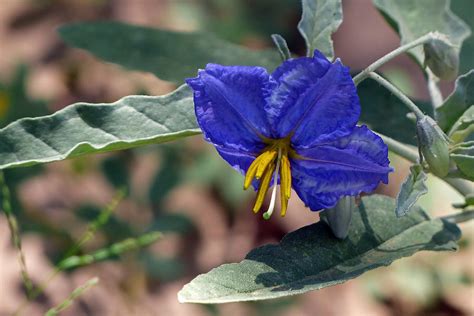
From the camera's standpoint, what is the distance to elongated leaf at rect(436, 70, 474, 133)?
4.91 ft

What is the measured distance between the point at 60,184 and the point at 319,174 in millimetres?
2433

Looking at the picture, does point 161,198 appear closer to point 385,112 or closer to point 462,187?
point 385,112

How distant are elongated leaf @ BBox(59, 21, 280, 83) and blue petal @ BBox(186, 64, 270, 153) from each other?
581 millimetres

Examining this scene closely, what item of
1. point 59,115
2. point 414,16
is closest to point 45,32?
point 414,16

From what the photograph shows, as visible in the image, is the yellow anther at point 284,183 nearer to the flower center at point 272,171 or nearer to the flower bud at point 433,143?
the flower center at point 272,171

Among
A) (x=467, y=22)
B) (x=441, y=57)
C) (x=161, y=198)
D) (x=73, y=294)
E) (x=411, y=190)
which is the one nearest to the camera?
(x=411, y=190)

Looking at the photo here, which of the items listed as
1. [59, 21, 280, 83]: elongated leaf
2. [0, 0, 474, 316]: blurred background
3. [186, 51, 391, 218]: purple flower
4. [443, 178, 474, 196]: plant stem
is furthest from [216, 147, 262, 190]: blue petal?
[0, 0, 474, 316]: blurred background

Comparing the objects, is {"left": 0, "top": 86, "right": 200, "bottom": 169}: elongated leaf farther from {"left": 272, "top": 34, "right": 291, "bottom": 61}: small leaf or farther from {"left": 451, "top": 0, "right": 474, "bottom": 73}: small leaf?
{"left": 451, "top": 0, "right": 474, "bottom": 73}: small leaf

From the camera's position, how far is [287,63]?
132cm

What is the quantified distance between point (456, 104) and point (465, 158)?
6.9 inches

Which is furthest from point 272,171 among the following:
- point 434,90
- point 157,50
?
point 157,50

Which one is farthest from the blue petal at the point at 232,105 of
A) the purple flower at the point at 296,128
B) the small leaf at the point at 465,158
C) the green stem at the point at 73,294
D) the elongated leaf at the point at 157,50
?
the elongated leaf at the point at 157,50

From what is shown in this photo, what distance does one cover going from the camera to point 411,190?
133 cm

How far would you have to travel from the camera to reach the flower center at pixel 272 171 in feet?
4.31
